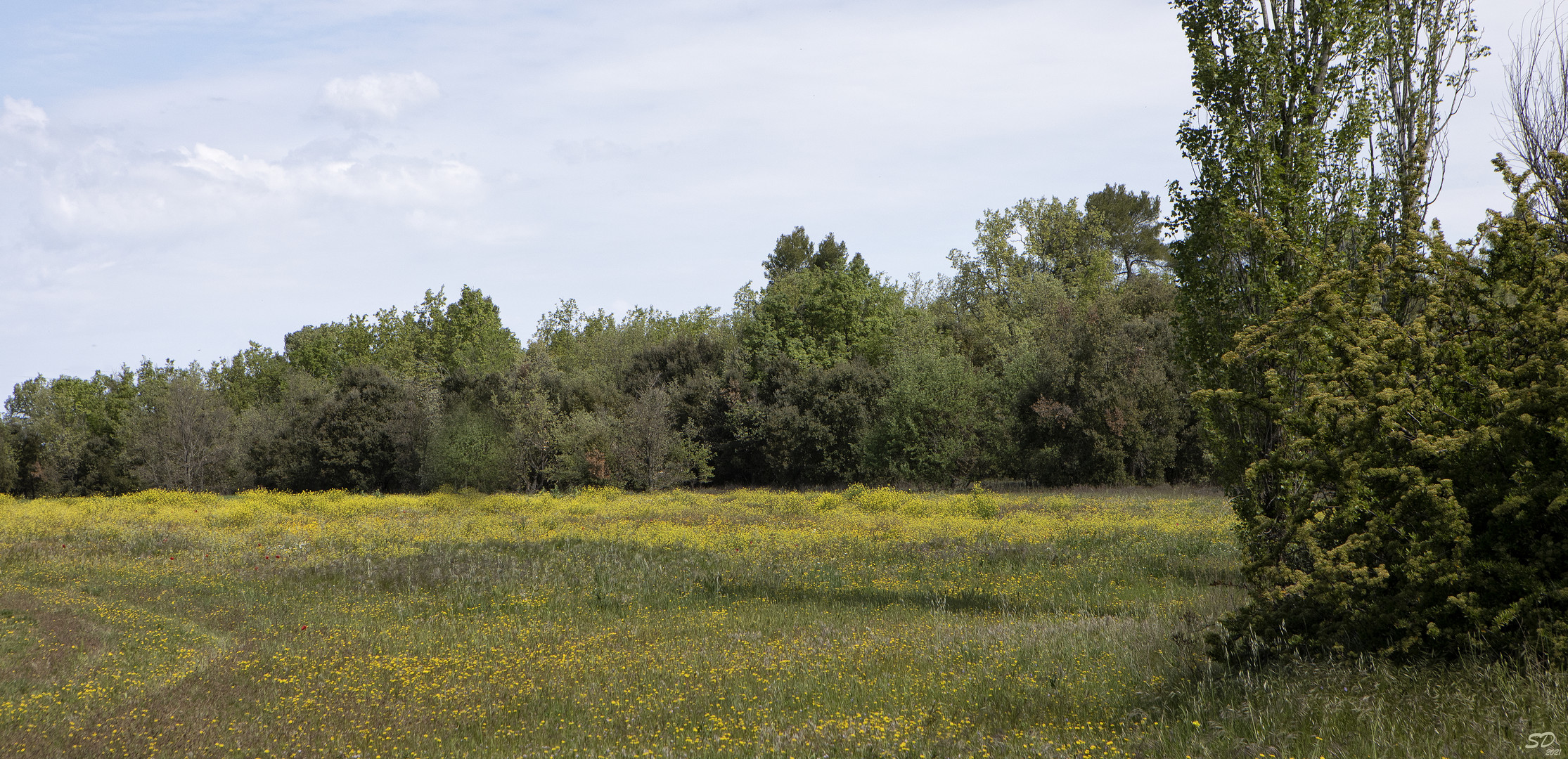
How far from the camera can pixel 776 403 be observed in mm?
48906

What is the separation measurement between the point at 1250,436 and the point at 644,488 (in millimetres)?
35615

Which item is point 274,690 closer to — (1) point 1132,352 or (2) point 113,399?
(1) point 1132,352

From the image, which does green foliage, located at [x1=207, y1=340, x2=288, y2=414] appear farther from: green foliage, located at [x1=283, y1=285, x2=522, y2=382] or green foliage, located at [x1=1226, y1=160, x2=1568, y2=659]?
green foliage, located at [x1=1226, y1=160, x2=1568, y2=659]

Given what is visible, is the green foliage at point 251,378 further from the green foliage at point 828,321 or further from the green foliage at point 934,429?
the green foliage at point 934,429

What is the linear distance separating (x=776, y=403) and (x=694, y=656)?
129 feet

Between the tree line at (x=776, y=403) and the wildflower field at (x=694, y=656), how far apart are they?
59.3 feet

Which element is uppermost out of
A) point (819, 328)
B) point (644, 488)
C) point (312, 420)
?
point (819, 328)

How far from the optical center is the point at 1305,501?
6781 millimetres

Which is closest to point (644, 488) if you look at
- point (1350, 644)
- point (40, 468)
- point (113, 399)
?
point (1350, 644)

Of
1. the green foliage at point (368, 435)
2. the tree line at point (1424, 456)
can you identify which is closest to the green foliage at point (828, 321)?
the green foliage at point (368, 435)

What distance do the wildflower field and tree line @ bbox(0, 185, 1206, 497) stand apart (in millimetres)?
18086

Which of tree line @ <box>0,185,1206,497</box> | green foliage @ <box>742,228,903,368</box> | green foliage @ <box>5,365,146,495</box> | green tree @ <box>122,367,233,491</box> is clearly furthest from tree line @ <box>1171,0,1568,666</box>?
green foliage @ <box>5,365,146,495</box>

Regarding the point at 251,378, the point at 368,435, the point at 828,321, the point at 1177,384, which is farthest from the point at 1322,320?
the point at 251,378

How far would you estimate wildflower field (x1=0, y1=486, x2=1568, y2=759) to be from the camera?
6195 millimetres
